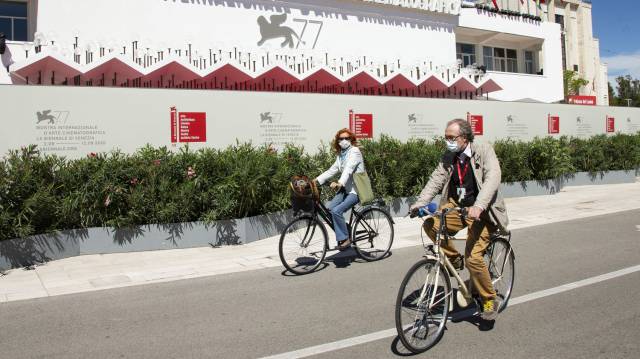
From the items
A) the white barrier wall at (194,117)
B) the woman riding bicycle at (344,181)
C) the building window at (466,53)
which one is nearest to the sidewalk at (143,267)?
the woman riding bicycle at (344,181)

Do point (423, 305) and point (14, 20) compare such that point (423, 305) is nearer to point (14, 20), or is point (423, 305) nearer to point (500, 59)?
point (14, 20)

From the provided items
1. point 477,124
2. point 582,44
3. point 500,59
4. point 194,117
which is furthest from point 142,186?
point 582,44

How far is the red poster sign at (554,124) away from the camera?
2062cm

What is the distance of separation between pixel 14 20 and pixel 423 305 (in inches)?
789

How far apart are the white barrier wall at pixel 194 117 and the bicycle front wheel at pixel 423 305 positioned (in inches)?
334

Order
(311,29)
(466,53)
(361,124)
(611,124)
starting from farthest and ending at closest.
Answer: (466,53) → (611,124) → (311,29) → (361,124)

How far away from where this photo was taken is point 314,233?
24.3ft

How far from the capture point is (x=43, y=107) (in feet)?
34.1

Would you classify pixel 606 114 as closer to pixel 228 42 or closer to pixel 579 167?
pixel 579 167

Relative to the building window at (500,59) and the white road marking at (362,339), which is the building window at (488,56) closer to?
the building window at (500,59)

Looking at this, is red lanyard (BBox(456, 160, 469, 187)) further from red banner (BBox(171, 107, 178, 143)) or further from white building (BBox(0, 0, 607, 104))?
white building (BBox(0, 0, 607, 104))

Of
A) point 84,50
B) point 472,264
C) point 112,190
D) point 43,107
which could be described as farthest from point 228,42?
point 472,264

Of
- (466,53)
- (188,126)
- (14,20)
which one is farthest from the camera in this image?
(466,53)

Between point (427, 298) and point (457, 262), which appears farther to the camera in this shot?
point (457, 262)
